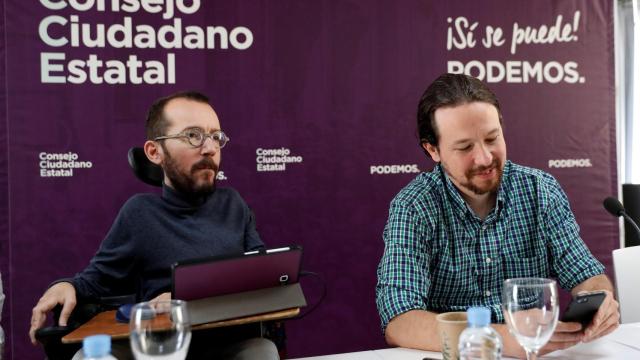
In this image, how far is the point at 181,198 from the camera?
2424mm

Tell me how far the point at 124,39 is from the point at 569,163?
2.50m

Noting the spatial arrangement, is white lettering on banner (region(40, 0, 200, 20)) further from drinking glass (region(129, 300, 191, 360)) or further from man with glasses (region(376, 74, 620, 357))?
drinking glass (region(129, 300, 191, 360))

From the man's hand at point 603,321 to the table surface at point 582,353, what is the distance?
0.02 metres

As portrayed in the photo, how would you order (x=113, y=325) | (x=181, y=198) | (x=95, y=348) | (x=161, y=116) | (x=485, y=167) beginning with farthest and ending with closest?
(x=161, y=116)
(x=181, y=198)
(x=485, y=167)
(x=113, y=325)
(x=95, y=348)

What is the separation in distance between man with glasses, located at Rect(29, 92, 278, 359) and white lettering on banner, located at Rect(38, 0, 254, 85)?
0.61 m

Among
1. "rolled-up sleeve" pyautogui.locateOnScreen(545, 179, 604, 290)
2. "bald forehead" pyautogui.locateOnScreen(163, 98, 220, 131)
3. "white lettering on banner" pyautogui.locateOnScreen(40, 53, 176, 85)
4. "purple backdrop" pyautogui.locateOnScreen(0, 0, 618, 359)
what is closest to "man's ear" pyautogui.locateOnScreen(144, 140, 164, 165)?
"bald forehead" pyautogui.locateOnScreen(163, 98, 220, 131)

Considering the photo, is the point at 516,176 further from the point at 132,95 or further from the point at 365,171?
the point at 132,95

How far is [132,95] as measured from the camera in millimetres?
3072

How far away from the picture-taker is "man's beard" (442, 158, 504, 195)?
194 cm

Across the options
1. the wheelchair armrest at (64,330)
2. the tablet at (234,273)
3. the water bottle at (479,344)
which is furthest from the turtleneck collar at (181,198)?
the water bottle at (479,344)

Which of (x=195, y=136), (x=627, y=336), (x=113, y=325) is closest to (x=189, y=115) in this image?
(x=195, y=136)

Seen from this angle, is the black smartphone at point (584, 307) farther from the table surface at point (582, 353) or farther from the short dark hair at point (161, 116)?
the short dark hair at point (161, 116)

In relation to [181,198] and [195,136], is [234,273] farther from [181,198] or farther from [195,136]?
[195,136]


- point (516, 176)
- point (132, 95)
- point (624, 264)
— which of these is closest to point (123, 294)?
point (132, 95)
